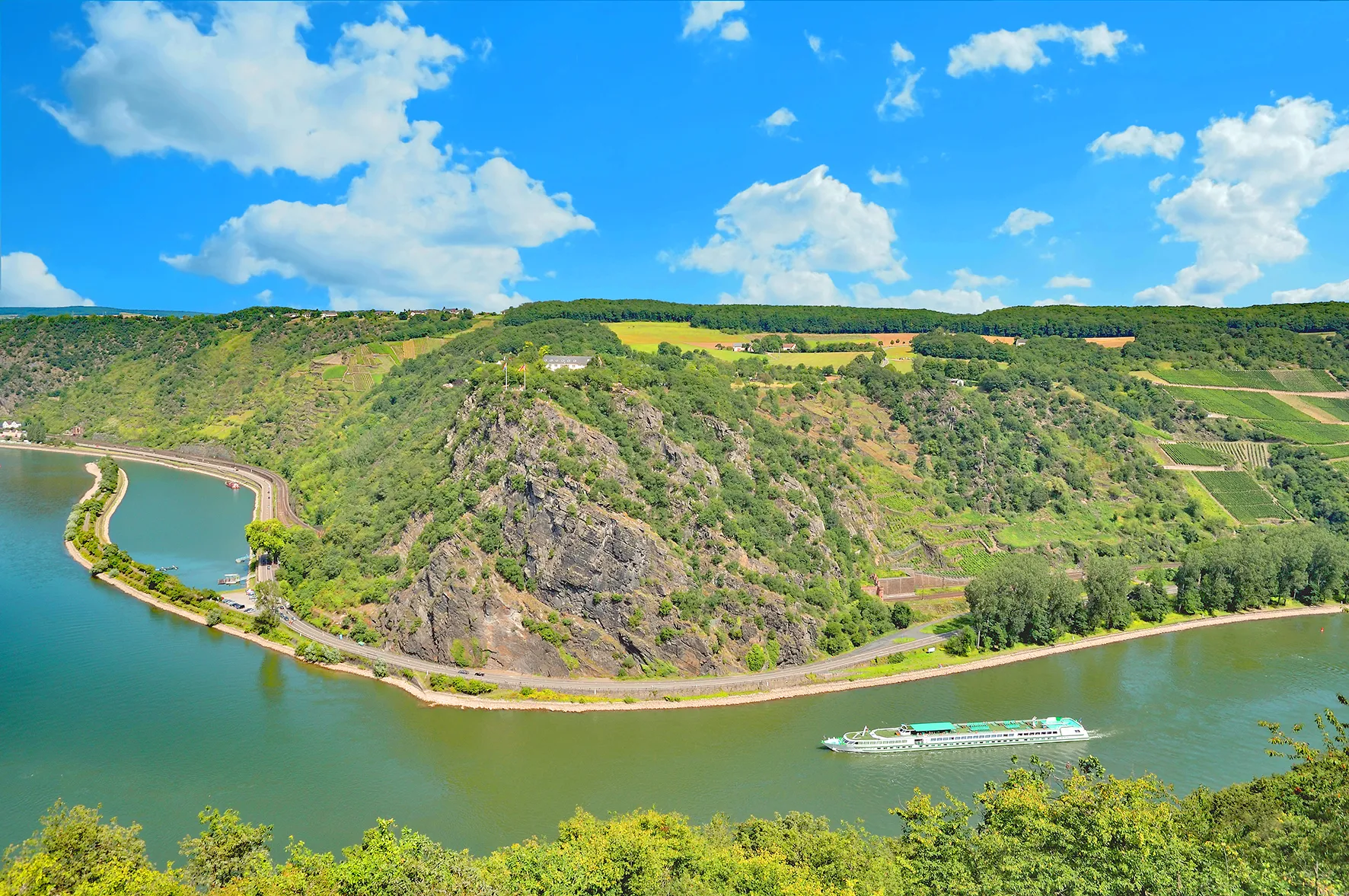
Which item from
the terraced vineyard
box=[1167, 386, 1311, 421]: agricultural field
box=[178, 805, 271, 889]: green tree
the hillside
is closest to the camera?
box=[178, 805, 271, 889]: green tree

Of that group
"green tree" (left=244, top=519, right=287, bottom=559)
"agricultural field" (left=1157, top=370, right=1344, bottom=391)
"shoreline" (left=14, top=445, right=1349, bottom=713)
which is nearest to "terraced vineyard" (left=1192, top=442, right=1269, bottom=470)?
"agricultural field" (left=1157, top=370, right=1344, bottom=391)

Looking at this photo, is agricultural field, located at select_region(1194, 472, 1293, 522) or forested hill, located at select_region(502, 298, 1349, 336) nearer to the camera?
agricultural field, located at select_region(1194, 472, 1293, 522)

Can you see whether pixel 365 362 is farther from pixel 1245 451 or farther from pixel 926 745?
pixel 1245 451

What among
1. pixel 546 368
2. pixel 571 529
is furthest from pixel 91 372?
pixel 571 529

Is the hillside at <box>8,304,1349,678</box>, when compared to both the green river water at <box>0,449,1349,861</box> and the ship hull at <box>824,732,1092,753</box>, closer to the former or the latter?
the green river water at <box>0,449,1349,861</box>

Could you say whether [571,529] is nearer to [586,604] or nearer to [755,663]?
[586,604]
